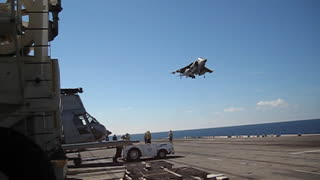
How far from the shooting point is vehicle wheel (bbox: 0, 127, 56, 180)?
4.50 metres

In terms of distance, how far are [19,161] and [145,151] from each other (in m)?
21.4

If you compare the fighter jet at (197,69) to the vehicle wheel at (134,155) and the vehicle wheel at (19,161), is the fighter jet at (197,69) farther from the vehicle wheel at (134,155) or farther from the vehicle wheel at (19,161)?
the vehicle wheel at (19,161)

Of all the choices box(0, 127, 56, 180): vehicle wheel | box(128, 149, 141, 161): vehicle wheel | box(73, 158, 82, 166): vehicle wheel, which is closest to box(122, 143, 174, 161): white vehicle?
box(128, 149, 141, 161): vehicle wheel

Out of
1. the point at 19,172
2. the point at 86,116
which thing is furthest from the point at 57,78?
the point at 86,116

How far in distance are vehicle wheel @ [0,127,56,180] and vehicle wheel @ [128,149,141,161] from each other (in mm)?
20604

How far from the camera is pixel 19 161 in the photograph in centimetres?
452

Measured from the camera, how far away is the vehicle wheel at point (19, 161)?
450cm

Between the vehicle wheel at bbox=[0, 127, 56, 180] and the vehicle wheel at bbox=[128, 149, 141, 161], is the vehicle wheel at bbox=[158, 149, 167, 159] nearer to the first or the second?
the vehicle wheel at bbox=[128, 149, 141, 161]

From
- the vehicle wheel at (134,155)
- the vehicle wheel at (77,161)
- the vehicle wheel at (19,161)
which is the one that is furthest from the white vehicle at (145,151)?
the vehicle wheel at (19,161)

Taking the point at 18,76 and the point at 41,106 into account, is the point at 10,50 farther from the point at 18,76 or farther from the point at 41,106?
the point at 41,106

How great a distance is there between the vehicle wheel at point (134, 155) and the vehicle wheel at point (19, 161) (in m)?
20.6

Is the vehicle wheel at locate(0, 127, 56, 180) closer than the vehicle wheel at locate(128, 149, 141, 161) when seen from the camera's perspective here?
Yes

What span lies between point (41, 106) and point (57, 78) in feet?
1.76

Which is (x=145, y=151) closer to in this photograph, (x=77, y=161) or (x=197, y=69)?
(x=77, y=161)
